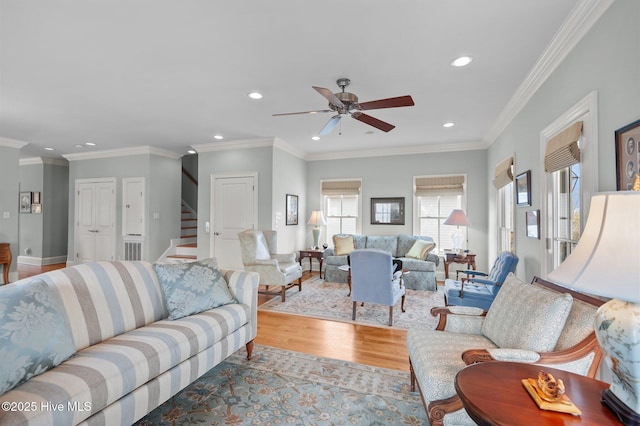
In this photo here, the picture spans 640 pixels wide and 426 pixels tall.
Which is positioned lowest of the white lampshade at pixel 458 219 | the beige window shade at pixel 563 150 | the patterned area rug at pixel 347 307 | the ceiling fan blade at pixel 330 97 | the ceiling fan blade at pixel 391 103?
the patterned area rug at pixel 347 307

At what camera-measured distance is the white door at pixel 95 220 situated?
671cm

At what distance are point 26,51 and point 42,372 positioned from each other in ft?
9.08

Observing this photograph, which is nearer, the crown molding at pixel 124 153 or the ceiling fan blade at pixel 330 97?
the ceiling fan blade at pixel 330 97

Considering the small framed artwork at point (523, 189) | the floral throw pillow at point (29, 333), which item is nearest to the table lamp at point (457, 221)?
the small framed artwork at point (523, 189)

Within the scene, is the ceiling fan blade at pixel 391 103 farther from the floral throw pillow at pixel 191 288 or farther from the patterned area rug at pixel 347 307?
the patterned area rug at pixel 347 307

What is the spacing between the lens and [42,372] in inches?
57.7

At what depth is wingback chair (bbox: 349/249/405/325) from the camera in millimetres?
3436

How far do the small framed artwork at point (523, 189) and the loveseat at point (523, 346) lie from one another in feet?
5.71

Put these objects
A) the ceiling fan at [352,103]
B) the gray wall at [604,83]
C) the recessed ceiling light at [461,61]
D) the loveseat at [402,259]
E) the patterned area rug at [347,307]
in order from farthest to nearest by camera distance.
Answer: the loveseat at [402,259] → the patterned area rug at [347,307] → the recessed ceiling light at [461,61] → the ceiling fan at [352,103] → the gray wall at [604,83]

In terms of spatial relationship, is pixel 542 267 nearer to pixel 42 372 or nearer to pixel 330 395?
pixel 330 395

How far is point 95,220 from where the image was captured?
6848mm

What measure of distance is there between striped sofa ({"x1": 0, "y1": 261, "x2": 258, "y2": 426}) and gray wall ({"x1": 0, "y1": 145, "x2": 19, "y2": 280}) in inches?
211

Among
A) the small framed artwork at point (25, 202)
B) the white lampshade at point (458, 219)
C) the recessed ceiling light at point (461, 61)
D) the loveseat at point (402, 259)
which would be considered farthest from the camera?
the small framed artwork at point (25, 202)

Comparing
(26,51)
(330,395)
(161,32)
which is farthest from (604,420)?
(26,51)
